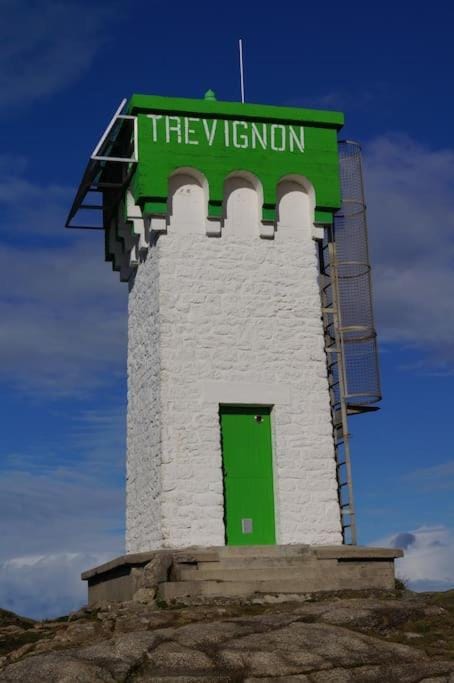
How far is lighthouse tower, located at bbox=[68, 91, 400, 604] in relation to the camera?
1995 cm

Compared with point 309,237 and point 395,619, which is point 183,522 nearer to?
point 395,619

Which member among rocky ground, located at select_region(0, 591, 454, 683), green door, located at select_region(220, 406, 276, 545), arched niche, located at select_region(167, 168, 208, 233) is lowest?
rocky ground, located at select_region(0, 591, 454, 683)

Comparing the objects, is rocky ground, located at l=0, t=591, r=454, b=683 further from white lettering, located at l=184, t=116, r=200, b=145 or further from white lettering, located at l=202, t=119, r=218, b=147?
white lettering, located at l=202, t=119, r=218, b=147

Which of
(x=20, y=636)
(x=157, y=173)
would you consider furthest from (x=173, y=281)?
(x=20, y=636)

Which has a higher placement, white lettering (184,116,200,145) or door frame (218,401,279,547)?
white lettering (184,116,200,145)

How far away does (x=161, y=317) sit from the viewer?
20.4m

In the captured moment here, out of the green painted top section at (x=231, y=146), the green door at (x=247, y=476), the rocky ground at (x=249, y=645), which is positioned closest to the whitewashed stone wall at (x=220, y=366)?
the green door at (x=247, y=476)

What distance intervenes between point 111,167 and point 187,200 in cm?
357

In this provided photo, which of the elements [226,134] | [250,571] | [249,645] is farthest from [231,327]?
[249,645]

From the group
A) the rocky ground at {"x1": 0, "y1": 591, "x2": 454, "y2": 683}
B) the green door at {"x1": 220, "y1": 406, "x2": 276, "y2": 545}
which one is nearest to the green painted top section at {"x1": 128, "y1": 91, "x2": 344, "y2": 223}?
the green door at {"x1": 220, "y1": 406, "x2": 276, "y2": 545}

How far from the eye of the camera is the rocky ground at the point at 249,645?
12.6 meters

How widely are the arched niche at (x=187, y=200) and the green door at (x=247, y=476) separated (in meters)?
3.93

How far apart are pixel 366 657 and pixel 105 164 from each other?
14161 millimetres

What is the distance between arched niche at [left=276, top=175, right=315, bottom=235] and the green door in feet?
13.8
